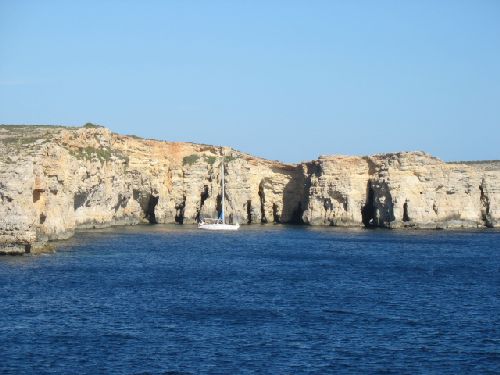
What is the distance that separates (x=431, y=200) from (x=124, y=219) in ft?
140

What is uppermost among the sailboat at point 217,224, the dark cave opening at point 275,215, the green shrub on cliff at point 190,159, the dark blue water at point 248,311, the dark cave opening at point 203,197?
the green shrub on cliff at point 190,159

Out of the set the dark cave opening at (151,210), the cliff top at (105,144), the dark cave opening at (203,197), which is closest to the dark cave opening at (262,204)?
the cliff top at (105,144)

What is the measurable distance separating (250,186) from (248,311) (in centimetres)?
7563

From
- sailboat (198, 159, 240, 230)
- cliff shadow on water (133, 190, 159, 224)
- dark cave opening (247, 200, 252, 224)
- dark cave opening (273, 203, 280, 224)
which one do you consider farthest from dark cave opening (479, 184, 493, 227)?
cliff shadow on water (133, 190, 159, 224)

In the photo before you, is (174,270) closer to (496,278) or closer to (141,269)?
(141,269)

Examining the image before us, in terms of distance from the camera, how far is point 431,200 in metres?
107

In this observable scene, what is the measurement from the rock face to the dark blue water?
933 inches

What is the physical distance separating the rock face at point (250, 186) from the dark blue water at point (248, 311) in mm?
23699

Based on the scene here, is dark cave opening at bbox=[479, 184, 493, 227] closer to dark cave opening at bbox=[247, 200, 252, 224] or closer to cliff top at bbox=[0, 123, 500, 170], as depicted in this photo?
cliff top at bbox=[0, 123, 500, 170]

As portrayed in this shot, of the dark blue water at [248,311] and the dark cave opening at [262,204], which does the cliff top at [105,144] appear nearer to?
the dark cave opening at [262,204]

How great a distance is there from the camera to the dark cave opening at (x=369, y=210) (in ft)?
375

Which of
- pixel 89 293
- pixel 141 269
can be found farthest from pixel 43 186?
pixel 89 293

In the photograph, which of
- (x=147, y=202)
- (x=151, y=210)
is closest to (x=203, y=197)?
(x=151, y=210)

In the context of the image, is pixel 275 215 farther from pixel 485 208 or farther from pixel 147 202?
pixel 485 208
